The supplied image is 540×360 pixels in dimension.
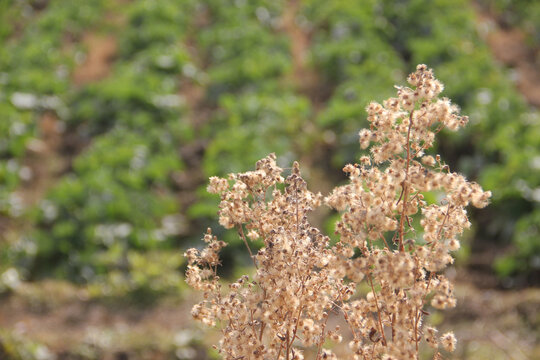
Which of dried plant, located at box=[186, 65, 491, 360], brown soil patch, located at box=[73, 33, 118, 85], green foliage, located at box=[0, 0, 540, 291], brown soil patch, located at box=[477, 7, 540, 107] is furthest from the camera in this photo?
brown soil patch, located at box=[73, 33, 118, 85]

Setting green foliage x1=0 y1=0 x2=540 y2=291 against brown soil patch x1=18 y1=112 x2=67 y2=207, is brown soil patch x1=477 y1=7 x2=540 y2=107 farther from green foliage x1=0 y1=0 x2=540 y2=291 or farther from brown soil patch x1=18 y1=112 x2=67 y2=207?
brown soil patch x1=18 y1=112 x2=67 y2=207

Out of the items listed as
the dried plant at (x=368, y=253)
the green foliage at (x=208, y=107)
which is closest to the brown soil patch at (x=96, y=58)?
the green foliage at (x=208, y=107)

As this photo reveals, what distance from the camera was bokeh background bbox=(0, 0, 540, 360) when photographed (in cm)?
568

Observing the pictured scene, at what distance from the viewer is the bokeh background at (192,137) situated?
5680 mm

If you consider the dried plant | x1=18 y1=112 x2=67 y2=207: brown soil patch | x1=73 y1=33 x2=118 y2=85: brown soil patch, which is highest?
x1=73 y1=33 x2=118 y2=85: brown soil patch

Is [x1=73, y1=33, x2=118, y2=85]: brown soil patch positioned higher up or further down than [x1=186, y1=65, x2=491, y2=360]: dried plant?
higher up

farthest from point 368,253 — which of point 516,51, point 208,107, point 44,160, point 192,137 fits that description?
point 516,51

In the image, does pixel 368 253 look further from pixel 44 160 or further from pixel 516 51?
pixel 516 51

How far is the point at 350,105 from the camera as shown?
8656 mm

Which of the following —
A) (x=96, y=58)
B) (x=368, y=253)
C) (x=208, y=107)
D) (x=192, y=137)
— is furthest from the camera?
(x=96, y=58)

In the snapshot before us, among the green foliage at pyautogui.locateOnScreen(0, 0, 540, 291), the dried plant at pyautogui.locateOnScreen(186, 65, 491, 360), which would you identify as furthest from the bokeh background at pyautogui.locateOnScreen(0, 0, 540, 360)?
the dried plant at pyautogui.locateOnScreen(186, 65, 491, 360)

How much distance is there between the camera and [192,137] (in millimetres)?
9125

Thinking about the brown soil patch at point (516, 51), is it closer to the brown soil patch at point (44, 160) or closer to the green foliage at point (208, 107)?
the green foliage at point (208, 107)

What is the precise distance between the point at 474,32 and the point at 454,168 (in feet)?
15.5
